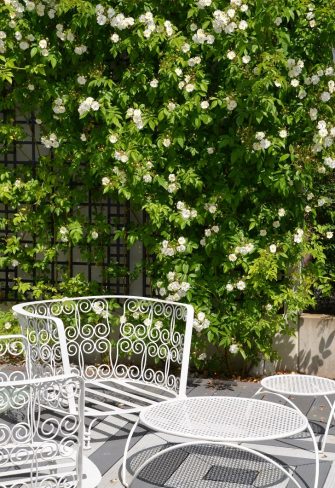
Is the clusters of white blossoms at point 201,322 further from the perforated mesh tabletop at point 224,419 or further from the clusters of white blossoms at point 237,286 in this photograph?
the perforated mesh tabletop at point 224,419

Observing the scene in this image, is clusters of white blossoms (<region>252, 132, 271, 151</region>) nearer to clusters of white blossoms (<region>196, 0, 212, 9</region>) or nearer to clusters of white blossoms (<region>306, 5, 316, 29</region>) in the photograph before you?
clusters of white blossoms (<region>306, 5, 316, 29</region>)

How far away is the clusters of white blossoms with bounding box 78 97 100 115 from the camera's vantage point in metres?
5.39

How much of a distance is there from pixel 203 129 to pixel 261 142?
0.44m

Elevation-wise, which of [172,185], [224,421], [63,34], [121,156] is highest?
[63,34]

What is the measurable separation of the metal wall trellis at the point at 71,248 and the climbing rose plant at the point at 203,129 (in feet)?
0.57

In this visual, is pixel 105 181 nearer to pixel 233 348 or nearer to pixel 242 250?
pixel 242 250

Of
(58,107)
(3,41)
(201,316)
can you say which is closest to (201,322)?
(201,316)

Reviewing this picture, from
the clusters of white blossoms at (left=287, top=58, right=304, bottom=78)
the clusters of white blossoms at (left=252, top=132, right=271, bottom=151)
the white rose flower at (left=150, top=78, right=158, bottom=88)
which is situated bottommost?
the clusters of white blossoms at (left=252, top=132, right=271, bottom=151)

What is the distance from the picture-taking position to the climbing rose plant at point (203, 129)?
5.23 m

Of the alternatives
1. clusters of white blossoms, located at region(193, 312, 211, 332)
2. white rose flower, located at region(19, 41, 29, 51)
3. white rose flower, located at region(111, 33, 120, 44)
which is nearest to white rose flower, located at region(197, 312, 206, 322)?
clusters of white blossoms, located at region(193, 312, 211, 332)

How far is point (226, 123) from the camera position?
5480 millimetres

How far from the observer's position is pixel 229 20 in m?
5.14

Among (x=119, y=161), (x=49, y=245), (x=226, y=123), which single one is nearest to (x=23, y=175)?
(x=49, y=245)

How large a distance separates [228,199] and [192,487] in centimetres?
206
